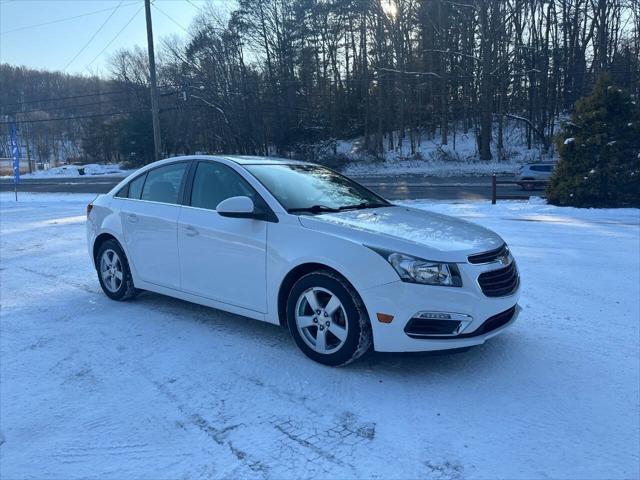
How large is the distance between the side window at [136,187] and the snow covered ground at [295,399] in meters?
1.19

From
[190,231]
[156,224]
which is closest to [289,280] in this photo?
[190,231]

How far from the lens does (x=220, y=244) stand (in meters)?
4.30

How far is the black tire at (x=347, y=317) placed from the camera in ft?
11.4

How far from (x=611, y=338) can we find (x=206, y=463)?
3.45m

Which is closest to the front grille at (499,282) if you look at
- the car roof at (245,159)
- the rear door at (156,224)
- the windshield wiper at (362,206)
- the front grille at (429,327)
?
the front grille at (429,327)

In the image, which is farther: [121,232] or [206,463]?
[121,232]

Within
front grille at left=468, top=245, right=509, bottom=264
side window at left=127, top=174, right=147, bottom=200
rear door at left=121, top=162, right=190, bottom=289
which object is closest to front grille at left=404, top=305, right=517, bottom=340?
front grille at left=468, top=245, right=509, bottom=264

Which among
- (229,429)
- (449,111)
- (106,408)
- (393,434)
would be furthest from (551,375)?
(449,111)

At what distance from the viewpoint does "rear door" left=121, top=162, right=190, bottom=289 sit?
15.8 feet

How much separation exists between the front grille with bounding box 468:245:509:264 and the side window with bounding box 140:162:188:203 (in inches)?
114

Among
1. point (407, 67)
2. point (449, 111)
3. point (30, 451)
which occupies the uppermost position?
point (407, 67)

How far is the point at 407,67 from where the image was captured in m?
43.4

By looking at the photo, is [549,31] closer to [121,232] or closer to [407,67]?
[407,67]

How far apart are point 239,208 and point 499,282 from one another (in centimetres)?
207
